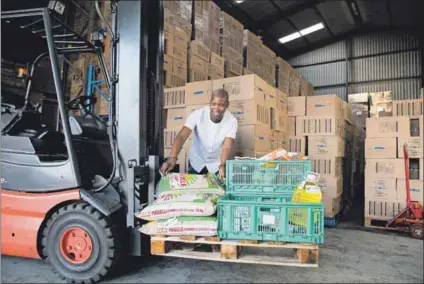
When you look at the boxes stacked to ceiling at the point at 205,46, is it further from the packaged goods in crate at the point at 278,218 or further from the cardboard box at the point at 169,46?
the packaged goods in crate at the point at 278,218

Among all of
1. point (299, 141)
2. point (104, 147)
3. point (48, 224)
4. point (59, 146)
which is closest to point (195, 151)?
point (104, 147)

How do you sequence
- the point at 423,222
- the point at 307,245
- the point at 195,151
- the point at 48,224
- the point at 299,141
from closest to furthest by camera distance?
the point at 307,245
the point at 48,224
the point at 195,151
the point at 423,222
the point at 299,141

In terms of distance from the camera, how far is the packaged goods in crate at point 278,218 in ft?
8.39

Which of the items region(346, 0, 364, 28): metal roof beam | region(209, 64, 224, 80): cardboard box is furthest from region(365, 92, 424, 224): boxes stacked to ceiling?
region(346, 0, 364, 28): metal roof beam

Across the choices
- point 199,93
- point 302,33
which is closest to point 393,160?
point 199,93

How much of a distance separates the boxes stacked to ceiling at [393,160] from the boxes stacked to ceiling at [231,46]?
284 centimetres

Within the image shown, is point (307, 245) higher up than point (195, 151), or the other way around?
point (195, 151)

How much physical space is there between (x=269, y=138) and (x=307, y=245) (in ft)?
9.14

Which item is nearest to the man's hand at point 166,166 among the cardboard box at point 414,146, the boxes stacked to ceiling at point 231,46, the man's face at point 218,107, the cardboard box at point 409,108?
the man's face at point 218,107

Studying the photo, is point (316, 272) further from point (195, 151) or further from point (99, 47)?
point (99, 47)

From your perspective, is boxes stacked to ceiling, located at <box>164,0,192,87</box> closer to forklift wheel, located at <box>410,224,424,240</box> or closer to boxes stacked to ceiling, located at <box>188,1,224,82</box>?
boxes stacked to ceiling, located at <box>188,1,224,82</box>

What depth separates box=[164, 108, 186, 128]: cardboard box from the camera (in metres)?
5.31

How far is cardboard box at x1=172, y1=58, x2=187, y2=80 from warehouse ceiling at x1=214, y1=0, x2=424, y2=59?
6900 mm

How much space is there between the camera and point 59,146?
355 centimetres
